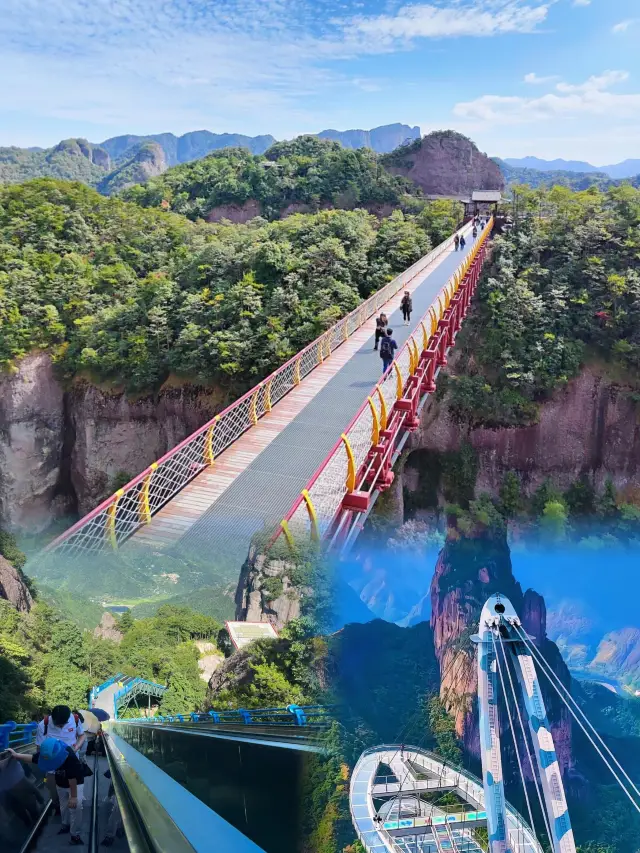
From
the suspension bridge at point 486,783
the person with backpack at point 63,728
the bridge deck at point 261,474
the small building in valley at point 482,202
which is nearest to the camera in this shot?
the person with backpack at point 63,728

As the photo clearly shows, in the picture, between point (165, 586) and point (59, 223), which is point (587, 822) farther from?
point (59, 223)

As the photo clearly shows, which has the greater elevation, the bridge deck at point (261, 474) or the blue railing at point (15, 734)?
the bridge deck at point (261, 474)

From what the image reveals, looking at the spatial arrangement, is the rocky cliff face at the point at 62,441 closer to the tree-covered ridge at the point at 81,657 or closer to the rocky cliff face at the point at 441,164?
the tree-covered ridge at the point at 81,657

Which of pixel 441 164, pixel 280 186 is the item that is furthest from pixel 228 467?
pixel 441 164

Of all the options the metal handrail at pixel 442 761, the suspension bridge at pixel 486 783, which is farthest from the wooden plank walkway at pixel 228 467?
the metal handrail at pixel 442 761

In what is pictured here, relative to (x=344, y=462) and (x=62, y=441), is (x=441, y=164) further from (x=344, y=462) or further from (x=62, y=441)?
(x=344, y=462)

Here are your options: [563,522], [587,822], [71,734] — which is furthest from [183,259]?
[587,822]

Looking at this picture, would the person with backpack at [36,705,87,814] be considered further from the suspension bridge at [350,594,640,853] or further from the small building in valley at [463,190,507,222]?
the small building in valley at [463,190,507,222]
